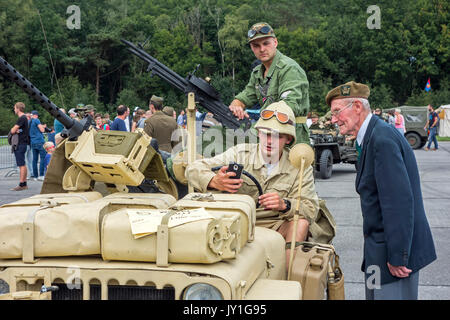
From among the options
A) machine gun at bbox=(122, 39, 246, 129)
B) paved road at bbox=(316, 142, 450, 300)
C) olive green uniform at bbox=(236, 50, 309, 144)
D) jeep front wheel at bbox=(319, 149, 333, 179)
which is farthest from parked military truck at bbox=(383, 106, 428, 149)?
olive green uniform at bbox=(236, 50, 309, 144)

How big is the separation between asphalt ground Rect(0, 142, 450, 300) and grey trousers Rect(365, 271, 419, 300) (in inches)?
82.2

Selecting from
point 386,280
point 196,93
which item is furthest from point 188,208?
point 196,93

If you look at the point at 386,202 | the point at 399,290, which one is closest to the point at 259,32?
the point at 386,202

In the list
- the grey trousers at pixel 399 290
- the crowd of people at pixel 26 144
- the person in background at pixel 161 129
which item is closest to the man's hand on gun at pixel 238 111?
the grey trousers at pixel 399 290

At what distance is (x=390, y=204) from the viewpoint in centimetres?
323

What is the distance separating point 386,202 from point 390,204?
1.0 inches

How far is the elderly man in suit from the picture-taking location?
321cm

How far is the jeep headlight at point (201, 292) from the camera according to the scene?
265 cm

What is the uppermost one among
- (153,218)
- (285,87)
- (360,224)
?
(285,87)

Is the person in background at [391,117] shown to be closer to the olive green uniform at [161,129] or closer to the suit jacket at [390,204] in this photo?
the olive green uniform at [161,129]

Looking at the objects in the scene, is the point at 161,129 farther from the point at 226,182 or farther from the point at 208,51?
the point at 208,51

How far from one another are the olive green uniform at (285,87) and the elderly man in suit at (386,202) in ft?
4.02

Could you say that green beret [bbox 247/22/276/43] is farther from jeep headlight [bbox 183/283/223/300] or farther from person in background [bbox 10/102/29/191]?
person in background [bbox 10/102/29/191]
